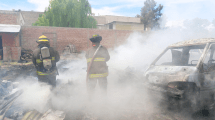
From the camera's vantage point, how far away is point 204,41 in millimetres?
3707

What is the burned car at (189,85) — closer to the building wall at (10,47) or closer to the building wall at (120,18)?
the building wall at (10,47)

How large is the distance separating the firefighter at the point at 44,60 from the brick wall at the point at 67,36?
13.5m

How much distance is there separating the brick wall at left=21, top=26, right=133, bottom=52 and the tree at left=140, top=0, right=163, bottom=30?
24.8 metres

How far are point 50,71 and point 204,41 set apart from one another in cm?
387

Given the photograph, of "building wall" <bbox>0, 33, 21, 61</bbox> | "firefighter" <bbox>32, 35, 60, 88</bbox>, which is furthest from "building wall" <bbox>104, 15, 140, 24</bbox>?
"firefighter" <bbox>32, 35, 60, 88</bbox>

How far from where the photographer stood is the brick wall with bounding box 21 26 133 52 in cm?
1551

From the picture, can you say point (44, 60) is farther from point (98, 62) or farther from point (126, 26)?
point (126, 26)

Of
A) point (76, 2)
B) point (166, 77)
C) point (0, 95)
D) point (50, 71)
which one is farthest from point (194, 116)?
point (76, 2)

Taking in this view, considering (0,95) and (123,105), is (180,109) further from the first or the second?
(0,95)

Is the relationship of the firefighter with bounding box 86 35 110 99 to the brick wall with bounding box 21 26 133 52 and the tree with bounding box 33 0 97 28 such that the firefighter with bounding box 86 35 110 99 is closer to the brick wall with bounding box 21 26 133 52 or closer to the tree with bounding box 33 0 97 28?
the brick wall with bounding box 21 26 133 52

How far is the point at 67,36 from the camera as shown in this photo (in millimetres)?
16906

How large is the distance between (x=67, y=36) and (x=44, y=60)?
45.5 feet

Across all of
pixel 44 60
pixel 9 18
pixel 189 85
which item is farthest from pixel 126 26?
→ pixel 189 85

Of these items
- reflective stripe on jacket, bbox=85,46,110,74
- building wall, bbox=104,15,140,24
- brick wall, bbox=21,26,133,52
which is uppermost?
building wall, bbox=104,15,140,24
